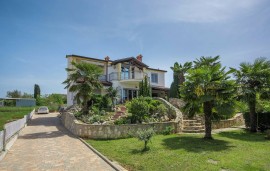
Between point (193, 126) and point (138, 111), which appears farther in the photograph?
point (193, 126)

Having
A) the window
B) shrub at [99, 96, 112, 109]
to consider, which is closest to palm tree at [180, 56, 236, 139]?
shrub at [99, 96, 112, 109]

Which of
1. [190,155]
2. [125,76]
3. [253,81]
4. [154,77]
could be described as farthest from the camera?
[154,77]

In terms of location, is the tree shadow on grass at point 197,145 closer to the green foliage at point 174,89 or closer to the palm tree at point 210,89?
the palm tree at point 210,89

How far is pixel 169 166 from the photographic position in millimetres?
7805

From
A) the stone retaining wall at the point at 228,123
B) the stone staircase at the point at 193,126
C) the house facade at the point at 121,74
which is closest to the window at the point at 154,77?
the house facade at the point at 121,74

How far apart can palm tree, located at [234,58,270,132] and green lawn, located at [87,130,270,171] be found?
5.37 metres

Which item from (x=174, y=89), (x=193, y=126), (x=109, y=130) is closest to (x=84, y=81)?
(x=109, y=130)

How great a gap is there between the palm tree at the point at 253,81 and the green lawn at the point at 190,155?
537cm

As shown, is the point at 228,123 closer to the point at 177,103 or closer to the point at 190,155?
the point at 177,103

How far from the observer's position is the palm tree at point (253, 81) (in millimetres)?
15547

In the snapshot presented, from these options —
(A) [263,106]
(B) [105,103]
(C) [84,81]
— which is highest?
(C) [84,81]

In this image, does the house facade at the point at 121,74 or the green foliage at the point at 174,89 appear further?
the house facade at the point at 121,74

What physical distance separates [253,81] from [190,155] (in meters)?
10.4

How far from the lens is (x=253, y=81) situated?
→ 52.6ft
